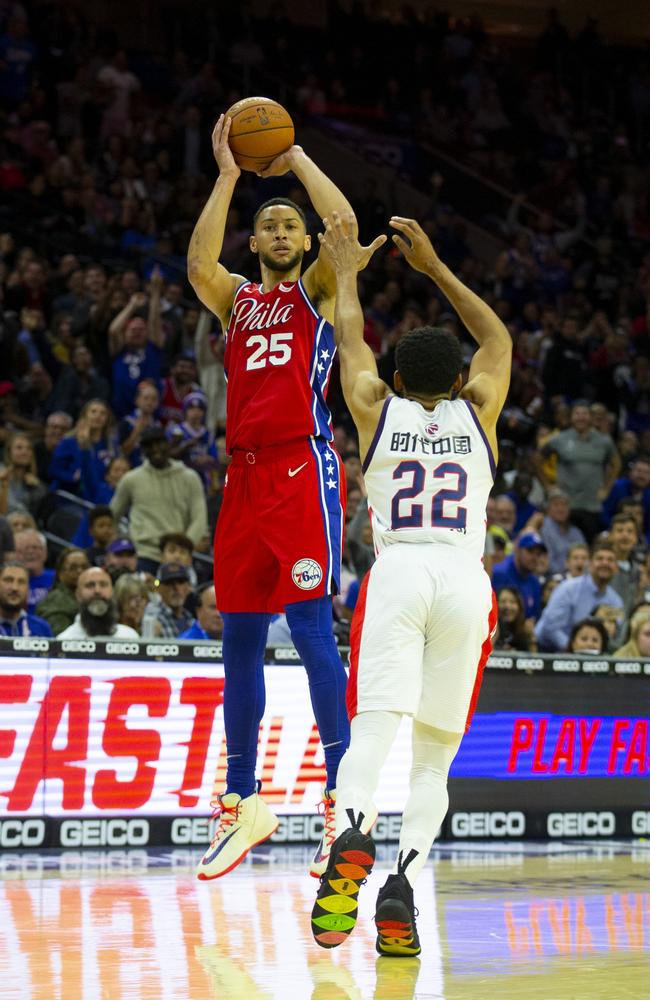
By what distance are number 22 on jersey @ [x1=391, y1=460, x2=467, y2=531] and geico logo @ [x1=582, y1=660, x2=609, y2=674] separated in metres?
4.64

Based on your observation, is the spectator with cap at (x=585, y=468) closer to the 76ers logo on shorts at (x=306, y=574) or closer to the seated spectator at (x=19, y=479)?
the seated spectator at (x=19, y=479)

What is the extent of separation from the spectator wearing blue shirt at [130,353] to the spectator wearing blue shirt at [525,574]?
3.83 metres

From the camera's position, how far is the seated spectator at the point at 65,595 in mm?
10188

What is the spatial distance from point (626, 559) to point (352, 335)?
7745 millimetres

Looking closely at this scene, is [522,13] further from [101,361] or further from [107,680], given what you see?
[107,680]

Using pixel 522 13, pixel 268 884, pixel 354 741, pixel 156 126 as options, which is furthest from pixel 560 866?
pixel 522 13

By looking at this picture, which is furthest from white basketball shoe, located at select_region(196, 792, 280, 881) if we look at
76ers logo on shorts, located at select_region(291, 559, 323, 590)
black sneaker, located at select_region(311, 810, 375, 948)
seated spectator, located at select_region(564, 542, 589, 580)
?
seated spectator, located at select_region(564, 542, 589, 580)

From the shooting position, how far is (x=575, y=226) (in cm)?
2305

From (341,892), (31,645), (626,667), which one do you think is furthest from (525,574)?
(341,892)

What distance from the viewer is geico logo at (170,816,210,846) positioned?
857 centimetres

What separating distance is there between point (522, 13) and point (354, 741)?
2508cm

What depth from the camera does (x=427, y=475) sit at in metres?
5.32

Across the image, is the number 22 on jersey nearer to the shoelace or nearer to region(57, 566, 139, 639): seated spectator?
the shoelace

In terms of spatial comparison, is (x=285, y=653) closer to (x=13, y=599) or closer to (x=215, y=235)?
(x=13, y=599)
